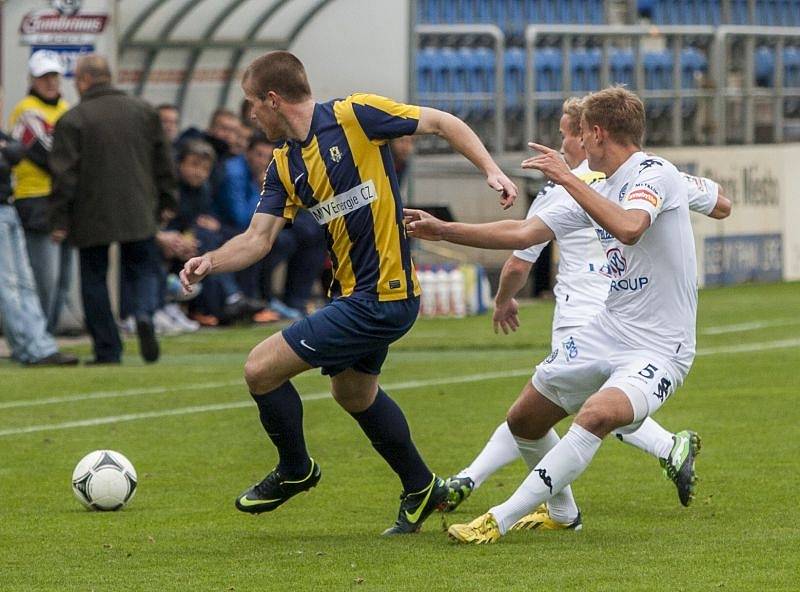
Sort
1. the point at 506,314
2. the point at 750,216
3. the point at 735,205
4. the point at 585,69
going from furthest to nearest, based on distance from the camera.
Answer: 1. the point at 585,69
2. the point at 750,216
3. the point at 735,205
4. the point at 506,314

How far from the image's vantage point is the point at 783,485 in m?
8.04

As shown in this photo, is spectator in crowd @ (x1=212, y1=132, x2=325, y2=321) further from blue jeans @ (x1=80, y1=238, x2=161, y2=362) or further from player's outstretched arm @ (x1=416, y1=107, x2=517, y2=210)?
player's outstretched arm @ (x1=416, y1=107, x2=517, y2=210)

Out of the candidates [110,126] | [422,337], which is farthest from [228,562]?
[422,337]

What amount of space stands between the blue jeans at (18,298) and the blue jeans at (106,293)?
40cm

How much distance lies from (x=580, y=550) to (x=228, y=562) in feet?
4.24

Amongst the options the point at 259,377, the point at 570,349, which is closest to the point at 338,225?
the point at 259,377

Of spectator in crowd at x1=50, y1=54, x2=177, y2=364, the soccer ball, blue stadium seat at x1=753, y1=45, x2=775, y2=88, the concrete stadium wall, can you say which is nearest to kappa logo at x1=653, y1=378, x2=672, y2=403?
the soccer ball

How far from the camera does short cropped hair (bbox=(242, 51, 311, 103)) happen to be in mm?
6809

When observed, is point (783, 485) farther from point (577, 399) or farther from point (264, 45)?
point (264, 45)

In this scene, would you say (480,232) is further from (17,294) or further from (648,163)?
(17,294)

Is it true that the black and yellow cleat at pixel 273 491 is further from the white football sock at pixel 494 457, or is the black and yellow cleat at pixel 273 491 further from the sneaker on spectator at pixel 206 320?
the sneaker on spectator at pixel 206 320

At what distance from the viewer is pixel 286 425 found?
22.7ft

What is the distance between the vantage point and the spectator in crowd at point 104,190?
44.2ft

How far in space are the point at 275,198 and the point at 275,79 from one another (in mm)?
482
